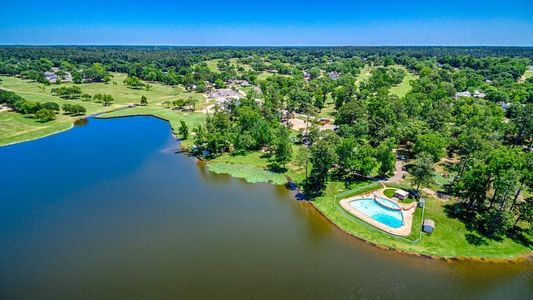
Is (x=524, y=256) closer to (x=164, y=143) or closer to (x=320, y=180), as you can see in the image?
(x=320, y=180)

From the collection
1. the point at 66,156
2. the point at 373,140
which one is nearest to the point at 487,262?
the point at 373,140

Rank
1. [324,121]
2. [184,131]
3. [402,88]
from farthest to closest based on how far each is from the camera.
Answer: [402,88] → [324,121] → [184,131]

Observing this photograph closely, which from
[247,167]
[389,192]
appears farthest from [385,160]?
[247,167]

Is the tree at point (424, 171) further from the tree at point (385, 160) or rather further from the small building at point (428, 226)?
the small building at point (428, 226)

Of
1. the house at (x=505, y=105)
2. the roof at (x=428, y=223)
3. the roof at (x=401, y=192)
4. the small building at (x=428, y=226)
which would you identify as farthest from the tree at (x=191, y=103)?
the house at (x=505, y=105)

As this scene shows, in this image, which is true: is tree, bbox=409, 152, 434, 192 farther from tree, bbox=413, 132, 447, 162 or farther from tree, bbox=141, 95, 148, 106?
tree, bbox=141, 95, 148, 106

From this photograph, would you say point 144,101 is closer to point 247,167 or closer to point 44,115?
point 44,115

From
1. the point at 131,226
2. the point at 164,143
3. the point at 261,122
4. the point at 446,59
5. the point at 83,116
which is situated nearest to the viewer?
the point at 131,226
